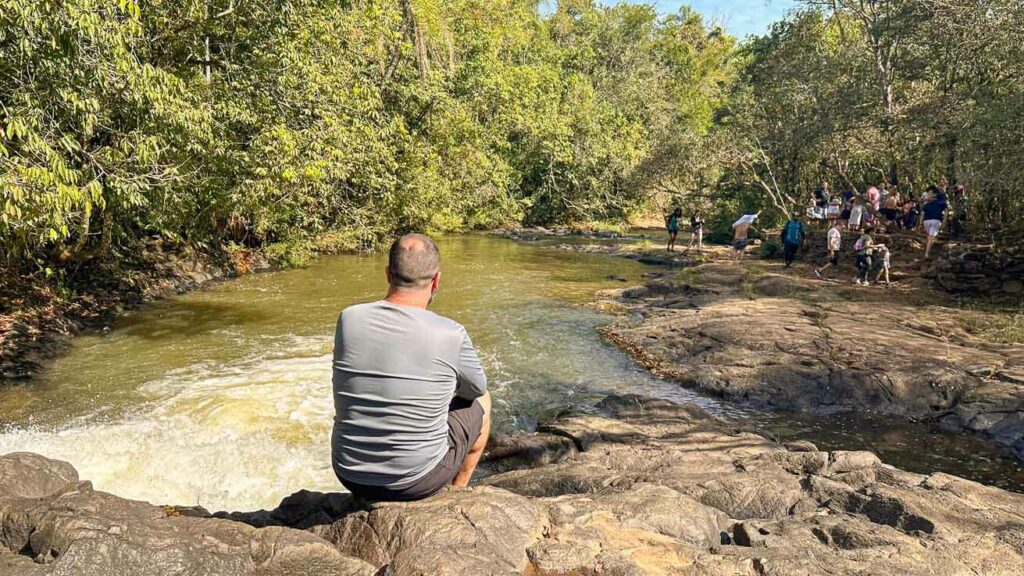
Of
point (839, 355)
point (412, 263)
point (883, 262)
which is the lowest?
point (839, 355)

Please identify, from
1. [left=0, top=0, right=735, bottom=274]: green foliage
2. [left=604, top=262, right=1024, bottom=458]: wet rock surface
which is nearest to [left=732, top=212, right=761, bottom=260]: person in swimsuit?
[left=0, top=0, right=735, bottom=274]: green foliage

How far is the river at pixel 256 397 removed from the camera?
6.10 metres

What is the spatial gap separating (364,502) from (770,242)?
72.7ft

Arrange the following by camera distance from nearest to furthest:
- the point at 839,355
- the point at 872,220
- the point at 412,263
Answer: the point at 412,263, the point at 839,355, the point at 872,220

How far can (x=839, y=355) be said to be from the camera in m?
9.58

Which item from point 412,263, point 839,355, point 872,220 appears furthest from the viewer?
point 872,220

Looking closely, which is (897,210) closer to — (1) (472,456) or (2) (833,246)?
(2) (833,246)

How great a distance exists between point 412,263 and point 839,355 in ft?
27.8

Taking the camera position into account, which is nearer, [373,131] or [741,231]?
[373,131]

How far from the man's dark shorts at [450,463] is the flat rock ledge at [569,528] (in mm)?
74

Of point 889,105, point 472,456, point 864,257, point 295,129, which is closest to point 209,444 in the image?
point 472,456

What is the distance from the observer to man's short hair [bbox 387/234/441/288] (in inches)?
125

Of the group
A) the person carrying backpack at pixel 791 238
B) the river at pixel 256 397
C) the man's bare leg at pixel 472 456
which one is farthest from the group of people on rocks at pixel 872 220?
the man's bare leg at pixel 472 456

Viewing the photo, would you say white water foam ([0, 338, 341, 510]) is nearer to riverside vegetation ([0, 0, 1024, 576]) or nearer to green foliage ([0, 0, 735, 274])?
riverside vegetation ([0, 0, 1024, 576])
